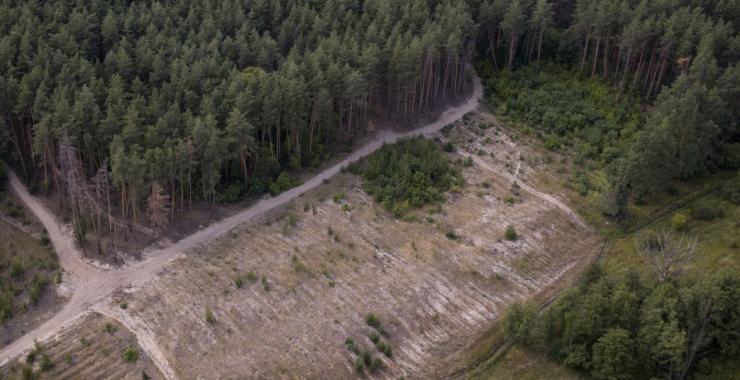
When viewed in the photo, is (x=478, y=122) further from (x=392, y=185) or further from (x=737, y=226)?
(x=737, y=226)

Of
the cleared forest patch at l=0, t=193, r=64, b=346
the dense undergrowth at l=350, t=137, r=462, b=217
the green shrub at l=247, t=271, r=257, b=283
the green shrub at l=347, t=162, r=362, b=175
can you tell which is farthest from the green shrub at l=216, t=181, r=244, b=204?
the cleared forest patch at l=0, t=193, r=64, b=346

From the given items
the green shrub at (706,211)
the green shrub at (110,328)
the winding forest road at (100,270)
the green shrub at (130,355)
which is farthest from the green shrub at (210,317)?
the green shrub at (706,211)

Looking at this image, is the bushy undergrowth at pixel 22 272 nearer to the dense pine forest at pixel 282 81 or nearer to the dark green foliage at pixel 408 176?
the dense pine forest at pixel 282 81

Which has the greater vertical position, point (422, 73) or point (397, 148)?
point (422, 73)

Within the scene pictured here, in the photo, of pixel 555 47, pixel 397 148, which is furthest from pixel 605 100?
pixel 397 148

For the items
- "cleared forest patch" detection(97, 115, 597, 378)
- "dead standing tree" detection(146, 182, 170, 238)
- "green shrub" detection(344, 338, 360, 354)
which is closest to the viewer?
"cleared forest patch" detection(97, 115, 597, 378)

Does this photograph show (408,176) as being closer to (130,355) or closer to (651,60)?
(130,355)

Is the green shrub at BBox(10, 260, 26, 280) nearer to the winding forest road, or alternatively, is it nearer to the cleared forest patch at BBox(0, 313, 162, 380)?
the winding forest road

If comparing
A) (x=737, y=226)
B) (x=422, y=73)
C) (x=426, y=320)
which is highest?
(x=422, y=73)
